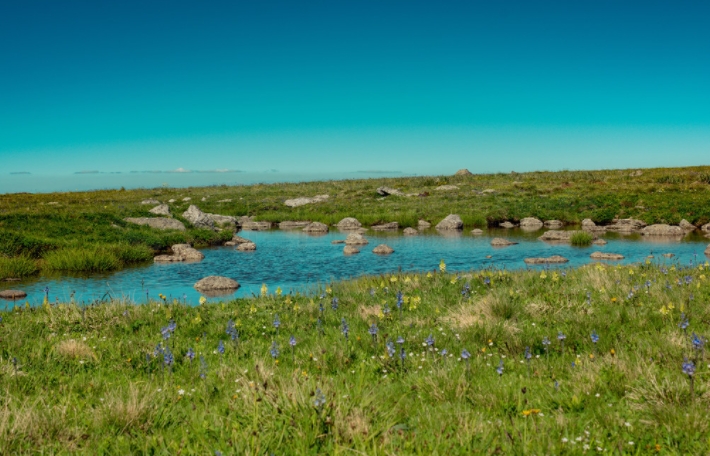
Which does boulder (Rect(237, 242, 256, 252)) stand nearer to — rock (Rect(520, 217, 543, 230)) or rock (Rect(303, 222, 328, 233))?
rock (Rect(303, 222, 328, 233))

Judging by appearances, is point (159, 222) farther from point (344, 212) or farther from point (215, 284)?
point (344, 212)

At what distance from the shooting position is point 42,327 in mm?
9797

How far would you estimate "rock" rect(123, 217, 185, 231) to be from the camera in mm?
34719

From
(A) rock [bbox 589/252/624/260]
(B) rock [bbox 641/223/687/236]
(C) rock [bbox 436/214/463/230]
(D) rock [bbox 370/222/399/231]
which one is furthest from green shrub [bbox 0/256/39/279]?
(B) rock [bbox 641/223/687/236]

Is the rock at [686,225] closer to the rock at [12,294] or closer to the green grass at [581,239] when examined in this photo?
the green grass at [581,239]

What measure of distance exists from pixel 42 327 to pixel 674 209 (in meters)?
43.1

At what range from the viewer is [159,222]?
1385 inches

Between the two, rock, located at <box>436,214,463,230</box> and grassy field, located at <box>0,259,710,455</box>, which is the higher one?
grassy field, located at <box>0,259,710,455</box>

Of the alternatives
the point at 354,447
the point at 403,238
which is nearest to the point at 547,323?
the point at 354,447

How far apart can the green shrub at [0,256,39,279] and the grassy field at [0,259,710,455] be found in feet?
42.3

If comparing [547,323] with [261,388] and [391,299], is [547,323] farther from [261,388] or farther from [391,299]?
[261,388]

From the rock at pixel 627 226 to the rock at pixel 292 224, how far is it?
2351cm

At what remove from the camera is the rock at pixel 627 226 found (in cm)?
3744

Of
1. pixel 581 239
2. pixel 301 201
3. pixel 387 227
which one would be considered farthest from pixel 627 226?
pixel 301 201
